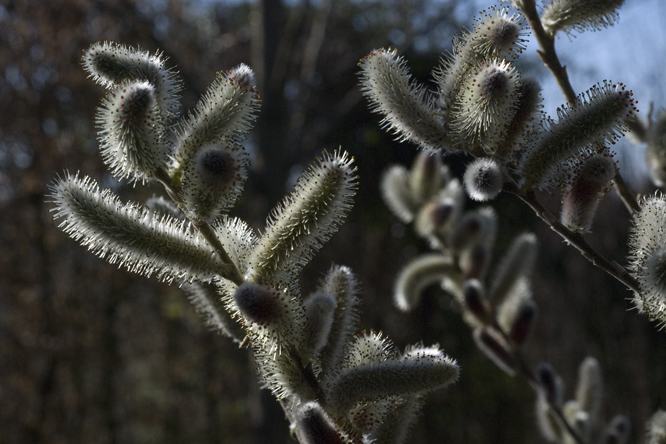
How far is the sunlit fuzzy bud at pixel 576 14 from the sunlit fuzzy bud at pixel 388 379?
60 cm

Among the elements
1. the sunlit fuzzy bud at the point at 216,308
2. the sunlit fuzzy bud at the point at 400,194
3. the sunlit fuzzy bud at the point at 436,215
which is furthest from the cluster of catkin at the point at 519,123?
the sunlit fuzzy bud at the point at 400,194

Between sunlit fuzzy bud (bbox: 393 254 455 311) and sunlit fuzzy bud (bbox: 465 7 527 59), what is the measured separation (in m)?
1.00

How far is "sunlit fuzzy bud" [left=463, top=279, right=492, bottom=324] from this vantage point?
158cm

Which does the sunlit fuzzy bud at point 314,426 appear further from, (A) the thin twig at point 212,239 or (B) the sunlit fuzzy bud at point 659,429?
(B) the sunlit fuzzy bud at point 659,429

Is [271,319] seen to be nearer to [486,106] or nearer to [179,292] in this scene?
[486,106]

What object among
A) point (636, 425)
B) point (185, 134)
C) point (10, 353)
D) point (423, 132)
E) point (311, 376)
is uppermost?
point (10, 353)

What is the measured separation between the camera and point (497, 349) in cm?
154

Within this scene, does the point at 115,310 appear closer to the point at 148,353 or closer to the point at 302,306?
the point at 148,353

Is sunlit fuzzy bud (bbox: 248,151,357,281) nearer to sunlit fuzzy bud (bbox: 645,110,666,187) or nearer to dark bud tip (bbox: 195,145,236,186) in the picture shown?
dark bud tip (bbox: 195,145,236,186)

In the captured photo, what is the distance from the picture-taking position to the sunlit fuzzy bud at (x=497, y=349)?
1517 millimetres

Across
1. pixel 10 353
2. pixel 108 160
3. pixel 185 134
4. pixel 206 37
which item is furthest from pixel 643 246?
pixel 206 37

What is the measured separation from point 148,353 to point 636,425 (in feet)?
14.7

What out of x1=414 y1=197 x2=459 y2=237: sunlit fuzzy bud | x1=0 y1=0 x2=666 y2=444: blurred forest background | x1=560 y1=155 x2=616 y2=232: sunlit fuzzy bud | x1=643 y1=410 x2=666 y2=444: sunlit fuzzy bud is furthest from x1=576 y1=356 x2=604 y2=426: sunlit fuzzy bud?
x1=0 y1=0 x2=666 y2=444: blurred forest background

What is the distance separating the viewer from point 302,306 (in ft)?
2.49
